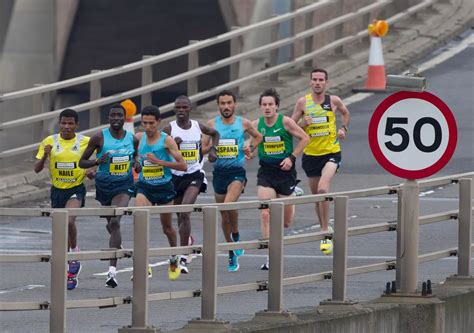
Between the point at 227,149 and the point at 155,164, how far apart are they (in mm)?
1099

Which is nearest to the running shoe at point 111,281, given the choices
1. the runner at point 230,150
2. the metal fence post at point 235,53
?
the runner at point 230,150

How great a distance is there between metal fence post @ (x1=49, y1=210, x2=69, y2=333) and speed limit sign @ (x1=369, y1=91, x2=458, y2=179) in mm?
3008

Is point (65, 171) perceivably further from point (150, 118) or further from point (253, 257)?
point (253, 257)

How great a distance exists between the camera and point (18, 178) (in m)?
22.5

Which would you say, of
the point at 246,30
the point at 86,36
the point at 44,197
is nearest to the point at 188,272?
the point at 44,197

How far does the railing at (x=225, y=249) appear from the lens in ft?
33.7

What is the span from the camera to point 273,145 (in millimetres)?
17578

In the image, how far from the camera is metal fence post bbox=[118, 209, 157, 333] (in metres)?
10.6

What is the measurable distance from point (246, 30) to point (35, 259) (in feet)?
55.3

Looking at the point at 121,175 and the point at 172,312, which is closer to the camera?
the point at 172,312

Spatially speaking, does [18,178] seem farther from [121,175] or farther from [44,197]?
[121,175]

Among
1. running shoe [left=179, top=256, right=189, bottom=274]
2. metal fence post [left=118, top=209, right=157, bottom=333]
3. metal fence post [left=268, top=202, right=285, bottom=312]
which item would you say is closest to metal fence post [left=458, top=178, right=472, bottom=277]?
metal fence post [left=268, top=202, right=285, bottom=312]

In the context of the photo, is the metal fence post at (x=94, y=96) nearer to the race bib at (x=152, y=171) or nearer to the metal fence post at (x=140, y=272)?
the race bib at (x=152, y=171)

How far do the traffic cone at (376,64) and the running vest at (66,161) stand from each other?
12.3 meters
